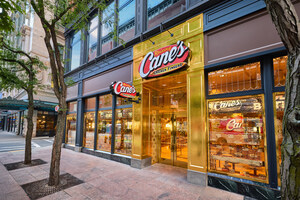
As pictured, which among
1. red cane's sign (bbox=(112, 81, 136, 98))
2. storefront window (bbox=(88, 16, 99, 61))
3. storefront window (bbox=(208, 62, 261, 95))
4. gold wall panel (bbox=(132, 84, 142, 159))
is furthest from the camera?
storefront window (bbox=(88, 16, 99, 61))

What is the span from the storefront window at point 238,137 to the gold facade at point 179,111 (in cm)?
41

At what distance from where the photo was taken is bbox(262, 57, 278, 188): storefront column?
4.38 metres

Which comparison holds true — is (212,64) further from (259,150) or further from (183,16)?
(259,150)

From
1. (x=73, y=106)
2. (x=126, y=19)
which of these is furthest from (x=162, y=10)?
(x=73, y=106)

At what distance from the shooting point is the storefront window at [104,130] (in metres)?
9.65

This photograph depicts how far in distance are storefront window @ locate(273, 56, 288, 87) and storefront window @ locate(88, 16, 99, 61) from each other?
10.6 metres

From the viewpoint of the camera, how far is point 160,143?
28.1 feet

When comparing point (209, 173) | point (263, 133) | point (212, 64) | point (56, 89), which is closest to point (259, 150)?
point (263, 133)

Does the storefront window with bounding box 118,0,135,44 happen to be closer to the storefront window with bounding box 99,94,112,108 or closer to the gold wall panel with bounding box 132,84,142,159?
the gold wall panel with bounding box 132,84,142,159

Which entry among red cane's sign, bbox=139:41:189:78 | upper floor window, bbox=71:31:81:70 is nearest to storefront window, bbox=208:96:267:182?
red cane's sign, bbox=139:41:189:78

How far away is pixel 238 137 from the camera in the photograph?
5.19 m

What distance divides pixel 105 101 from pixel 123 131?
2.61 m

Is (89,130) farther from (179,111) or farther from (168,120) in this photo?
(179,111)

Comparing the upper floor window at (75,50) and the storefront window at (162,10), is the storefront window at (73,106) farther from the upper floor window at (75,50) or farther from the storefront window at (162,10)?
the storefront window at (162,10)
